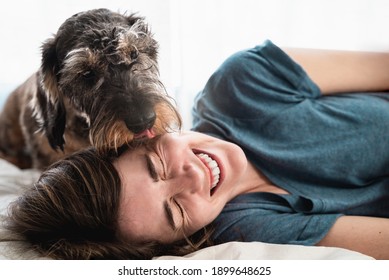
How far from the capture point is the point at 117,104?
0.76 metres

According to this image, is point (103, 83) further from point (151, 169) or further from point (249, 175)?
point (249, 175)

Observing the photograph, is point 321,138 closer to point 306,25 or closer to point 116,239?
point 306,25

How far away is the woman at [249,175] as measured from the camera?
2.73ft

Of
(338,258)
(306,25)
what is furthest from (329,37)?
(338,258)

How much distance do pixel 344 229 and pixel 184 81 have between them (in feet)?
1.48

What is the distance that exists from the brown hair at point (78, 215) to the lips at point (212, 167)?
6.7 inches

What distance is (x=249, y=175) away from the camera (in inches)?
38.9

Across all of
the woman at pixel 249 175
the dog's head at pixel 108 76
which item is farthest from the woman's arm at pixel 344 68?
the dog's head at pixel 108 76

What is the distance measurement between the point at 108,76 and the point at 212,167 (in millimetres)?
271

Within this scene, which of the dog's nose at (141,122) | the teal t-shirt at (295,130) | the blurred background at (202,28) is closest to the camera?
the dog's nose at (141,122)

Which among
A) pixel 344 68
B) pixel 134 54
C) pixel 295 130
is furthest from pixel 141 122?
pixel 344 68

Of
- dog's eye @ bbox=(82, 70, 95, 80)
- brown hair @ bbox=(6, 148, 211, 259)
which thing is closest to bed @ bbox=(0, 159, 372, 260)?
brown hair @ bbox=(6, 148, 211, 259)

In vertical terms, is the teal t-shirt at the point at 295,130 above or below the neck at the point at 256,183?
above

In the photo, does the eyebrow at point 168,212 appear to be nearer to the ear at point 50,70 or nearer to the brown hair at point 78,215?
the brown hair at point 78,215
